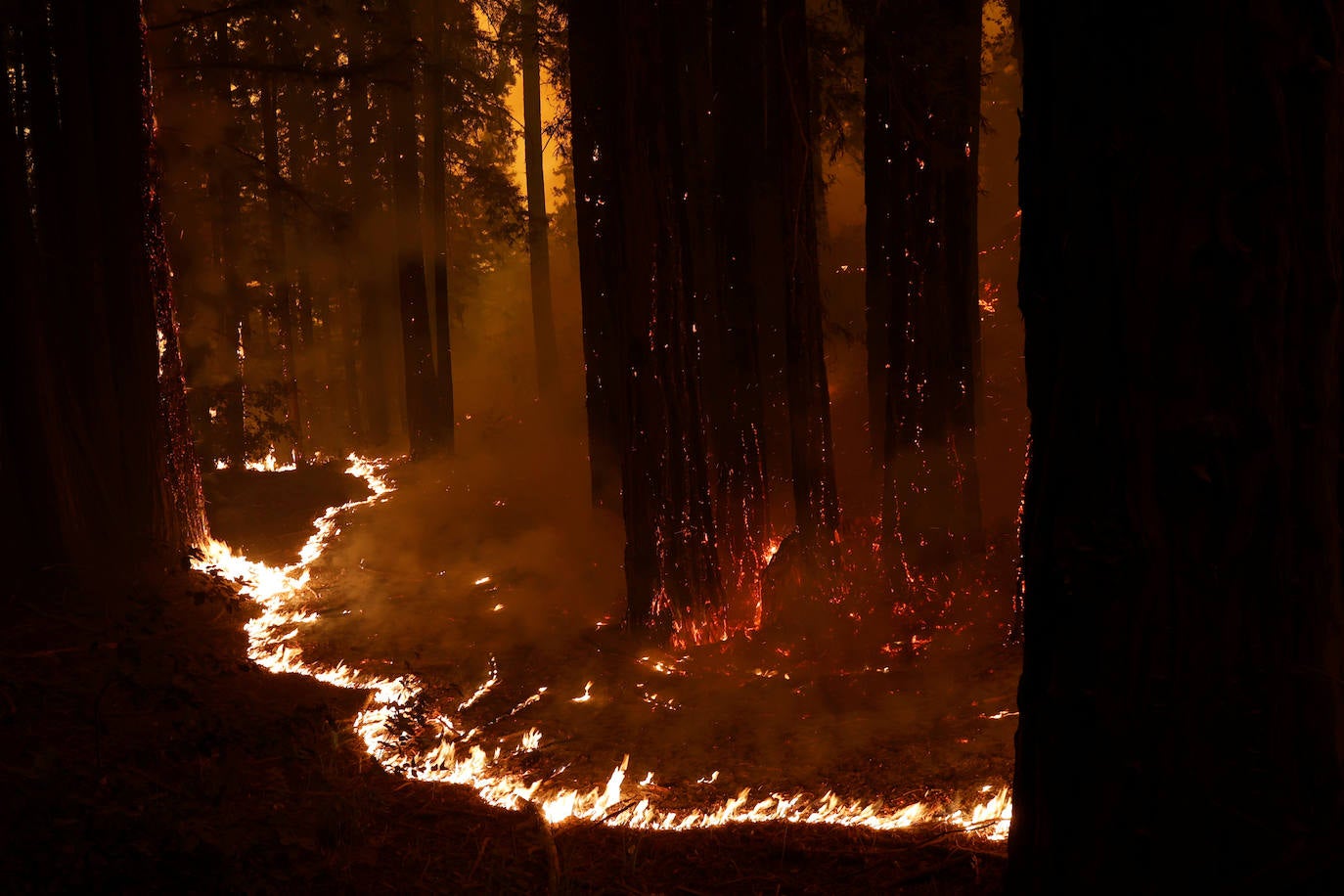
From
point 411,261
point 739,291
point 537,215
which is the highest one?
point 537,215

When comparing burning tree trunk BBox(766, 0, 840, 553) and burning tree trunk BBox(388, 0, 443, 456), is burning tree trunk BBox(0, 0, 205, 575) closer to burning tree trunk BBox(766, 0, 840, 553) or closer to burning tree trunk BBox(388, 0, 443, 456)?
burning tree trunk BBox(766, 0, 840, 553)

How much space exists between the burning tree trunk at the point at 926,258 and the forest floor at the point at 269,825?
5.47 m

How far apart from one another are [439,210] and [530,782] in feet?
59.7

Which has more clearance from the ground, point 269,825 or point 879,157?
point 879,157

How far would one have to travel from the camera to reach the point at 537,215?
72.8 ft

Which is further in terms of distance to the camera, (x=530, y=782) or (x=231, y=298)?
(x=231, y=298)

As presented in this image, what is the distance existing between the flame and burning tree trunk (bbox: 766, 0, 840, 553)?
2.40 m

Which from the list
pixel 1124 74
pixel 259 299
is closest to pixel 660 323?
pixel 1124 74

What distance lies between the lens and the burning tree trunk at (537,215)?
22734 millimetres

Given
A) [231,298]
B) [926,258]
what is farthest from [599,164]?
[231,298]

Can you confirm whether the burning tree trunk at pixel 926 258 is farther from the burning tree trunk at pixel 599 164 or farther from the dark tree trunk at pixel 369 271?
the dark tree trunk at pixel 369 271

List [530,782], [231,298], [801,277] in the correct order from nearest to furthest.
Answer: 1. [530,782]
2. [801,277]
3. [231,298]

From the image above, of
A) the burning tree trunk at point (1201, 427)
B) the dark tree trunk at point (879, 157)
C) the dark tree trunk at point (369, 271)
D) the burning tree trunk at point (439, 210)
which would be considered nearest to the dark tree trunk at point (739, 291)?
the dark tree trunk at point (879, 157)

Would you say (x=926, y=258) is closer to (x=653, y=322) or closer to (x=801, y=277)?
(x=801, y=277)
